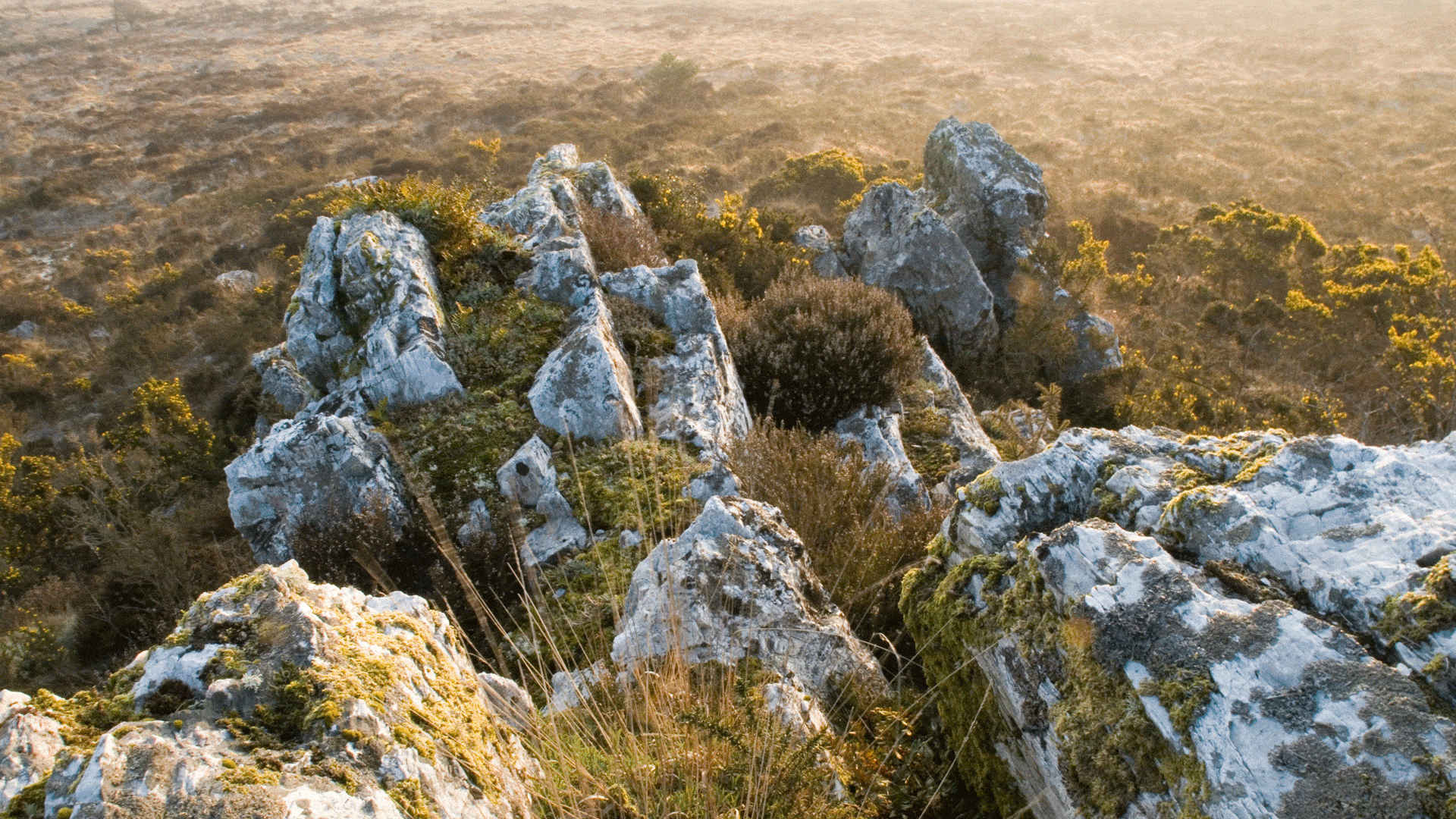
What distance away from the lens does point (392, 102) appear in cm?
3006

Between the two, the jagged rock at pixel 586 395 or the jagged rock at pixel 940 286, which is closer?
→ the jagged rock at pixel 586 395

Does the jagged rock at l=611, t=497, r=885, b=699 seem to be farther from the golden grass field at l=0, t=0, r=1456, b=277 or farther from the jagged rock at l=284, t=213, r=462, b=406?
the golden grass field at l=0, t=0, r=1456, b=277

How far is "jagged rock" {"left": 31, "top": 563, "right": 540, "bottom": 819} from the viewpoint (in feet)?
6.14

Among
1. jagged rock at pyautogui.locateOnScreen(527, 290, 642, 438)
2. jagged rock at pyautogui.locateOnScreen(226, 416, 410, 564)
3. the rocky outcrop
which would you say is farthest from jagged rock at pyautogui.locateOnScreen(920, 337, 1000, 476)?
jagged rock at pyautogui.locateOnScreen(226, 416, 410, 564)

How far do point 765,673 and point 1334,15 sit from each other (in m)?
61.8

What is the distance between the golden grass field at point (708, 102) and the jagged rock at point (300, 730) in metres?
19.2

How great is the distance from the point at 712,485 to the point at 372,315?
3708 millimetres

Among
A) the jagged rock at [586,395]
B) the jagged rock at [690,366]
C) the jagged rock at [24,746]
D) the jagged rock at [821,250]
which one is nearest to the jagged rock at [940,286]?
the jagged rock at [821,250]

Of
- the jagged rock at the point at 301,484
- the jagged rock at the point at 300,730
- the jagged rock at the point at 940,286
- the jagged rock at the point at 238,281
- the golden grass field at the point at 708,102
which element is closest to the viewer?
the jagged rock at the point at 300,730

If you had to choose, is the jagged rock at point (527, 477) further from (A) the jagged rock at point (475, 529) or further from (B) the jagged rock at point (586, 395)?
(B) the jagged rock at point (586, 395)

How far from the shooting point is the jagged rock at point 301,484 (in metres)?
5.00

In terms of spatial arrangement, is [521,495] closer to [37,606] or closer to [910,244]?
[37,606]

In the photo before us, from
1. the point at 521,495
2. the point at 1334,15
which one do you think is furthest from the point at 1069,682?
the point at 1334,15

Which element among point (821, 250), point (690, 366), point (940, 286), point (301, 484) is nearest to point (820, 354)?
point (690, 366)
